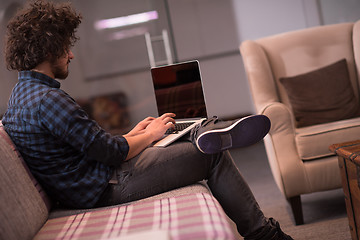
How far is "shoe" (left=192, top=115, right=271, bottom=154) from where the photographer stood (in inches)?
58.4

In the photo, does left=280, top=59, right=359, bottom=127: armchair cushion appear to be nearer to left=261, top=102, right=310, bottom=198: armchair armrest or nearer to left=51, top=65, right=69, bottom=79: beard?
left=261, top=102, right=310, bottom=198: armchair armrest

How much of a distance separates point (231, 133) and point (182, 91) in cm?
61

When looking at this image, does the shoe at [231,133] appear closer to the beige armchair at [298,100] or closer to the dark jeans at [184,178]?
the dark jeans at [184,178]

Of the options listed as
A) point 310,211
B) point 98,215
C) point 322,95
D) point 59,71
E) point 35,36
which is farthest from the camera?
point 322,95

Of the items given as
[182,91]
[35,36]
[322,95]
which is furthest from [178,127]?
[322,95]

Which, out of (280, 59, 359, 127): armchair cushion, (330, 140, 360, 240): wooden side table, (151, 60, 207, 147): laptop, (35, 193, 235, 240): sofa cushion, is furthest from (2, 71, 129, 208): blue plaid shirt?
(280, 59, 359, 127): armchair cushion

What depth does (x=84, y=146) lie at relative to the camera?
4.76ft

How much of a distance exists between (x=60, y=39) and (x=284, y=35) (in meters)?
1.75

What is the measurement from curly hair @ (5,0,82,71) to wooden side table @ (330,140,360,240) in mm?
1074

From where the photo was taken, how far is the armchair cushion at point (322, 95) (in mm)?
2557

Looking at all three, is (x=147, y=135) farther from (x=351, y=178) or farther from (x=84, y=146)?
(x=351, y=178)

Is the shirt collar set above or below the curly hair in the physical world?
below

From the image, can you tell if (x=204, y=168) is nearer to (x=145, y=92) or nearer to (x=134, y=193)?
(x=134, y=193)

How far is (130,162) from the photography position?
1.59 meters
